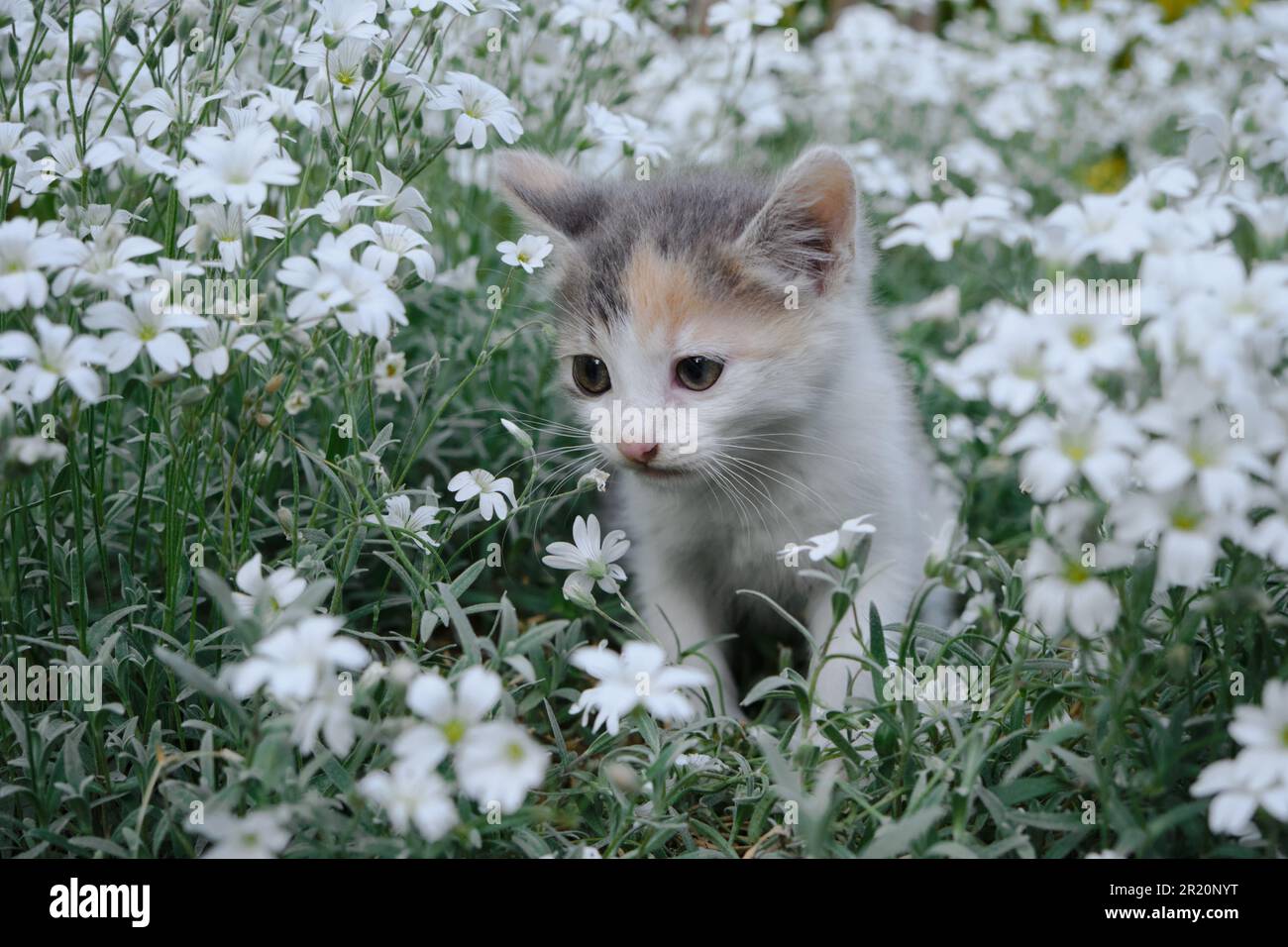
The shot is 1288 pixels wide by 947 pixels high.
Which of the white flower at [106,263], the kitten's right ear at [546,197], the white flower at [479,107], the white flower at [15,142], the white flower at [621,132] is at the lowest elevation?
the white flower at [106,263]

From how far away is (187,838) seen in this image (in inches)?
64.4

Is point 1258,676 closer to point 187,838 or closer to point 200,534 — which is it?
point 187,838

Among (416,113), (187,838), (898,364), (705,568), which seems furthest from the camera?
(898,364)

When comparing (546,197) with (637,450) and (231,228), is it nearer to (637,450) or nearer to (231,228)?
(637,450)

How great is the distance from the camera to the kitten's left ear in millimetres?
2188

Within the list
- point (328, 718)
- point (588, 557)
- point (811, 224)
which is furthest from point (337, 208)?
point (811, 224)

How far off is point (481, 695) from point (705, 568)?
54.1 inches

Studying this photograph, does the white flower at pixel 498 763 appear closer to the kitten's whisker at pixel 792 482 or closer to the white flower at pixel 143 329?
the white flower at pixel 143 329

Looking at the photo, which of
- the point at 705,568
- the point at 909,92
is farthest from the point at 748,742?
the point at 909,92

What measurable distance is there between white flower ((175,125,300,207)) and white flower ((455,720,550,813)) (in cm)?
77

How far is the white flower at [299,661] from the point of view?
1214 millimetres

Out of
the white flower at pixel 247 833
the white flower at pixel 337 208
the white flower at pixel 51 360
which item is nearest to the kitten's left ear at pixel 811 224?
the white flower at pixel 337 208

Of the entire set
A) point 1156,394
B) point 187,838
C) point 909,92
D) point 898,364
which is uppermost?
point 909,92

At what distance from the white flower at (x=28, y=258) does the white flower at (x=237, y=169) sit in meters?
0.17
